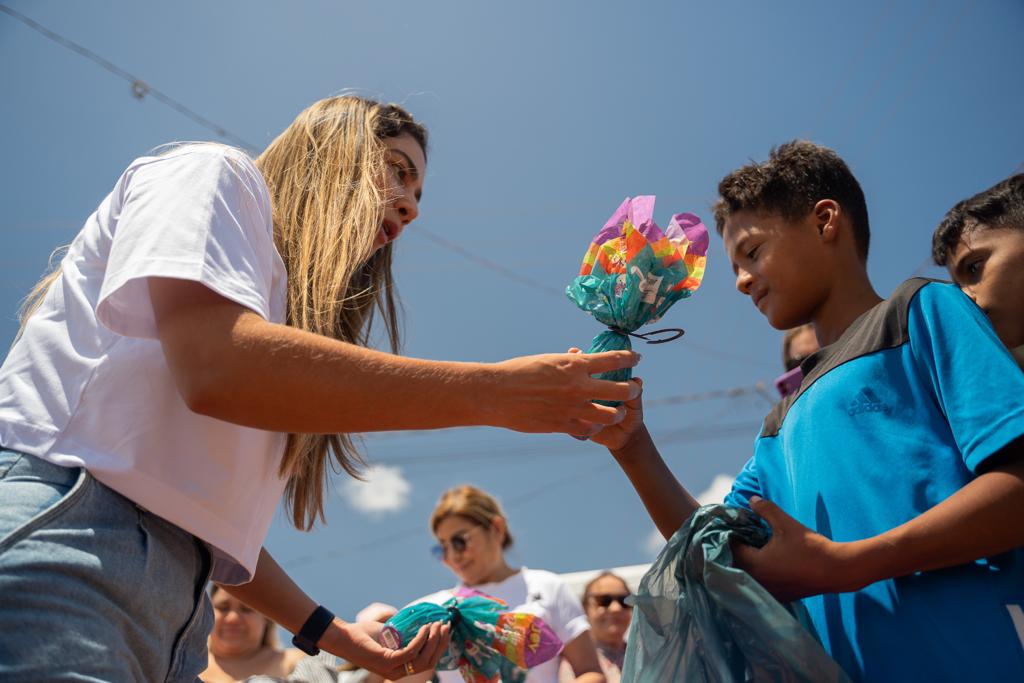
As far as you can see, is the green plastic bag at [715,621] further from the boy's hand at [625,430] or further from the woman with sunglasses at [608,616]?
the woman with sunglasses at [608,616]

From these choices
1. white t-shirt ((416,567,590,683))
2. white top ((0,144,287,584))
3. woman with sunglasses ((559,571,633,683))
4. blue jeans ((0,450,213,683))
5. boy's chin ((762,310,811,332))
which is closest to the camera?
blue jeans ((0,450,213,683))

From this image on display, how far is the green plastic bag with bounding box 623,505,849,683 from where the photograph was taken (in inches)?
64.7

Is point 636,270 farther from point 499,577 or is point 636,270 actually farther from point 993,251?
point 499,577

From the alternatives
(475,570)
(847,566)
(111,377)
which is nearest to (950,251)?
(847,566)

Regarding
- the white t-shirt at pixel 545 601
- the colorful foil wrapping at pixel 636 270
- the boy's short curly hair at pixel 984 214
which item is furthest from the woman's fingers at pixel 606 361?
the white t-shirt at pixel 545 601

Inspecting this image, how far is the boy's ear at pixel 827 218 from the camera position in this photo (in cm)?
228

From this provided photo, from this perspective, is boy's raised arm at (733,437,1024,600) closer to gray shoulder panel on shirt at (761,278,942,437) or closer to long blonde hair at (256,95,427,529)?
gray shoulder panel on shirt at (761,278,942,437)

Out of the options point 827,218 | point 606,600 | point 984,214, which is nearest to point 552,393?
point 827,218

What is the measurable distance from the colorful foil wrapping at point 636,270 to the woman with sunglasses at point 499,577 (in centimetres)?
204

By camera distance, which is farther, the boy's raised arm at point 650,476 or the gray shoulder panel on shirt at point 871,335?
the boy's raised arm at point 650,476

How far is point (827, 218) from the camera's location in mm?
2309

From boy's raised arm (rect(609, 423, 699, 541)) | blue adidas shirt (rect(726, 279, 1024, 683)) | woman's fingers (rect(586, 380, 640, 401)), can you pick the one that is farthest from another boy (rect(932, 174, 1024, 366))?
woman's fingers (rect(586, 380, 640, 401))

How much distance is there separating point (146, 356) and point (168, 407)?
95 millimetres

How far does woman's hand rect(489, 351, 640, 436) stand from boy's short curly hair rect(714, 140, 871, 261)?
93 cm
